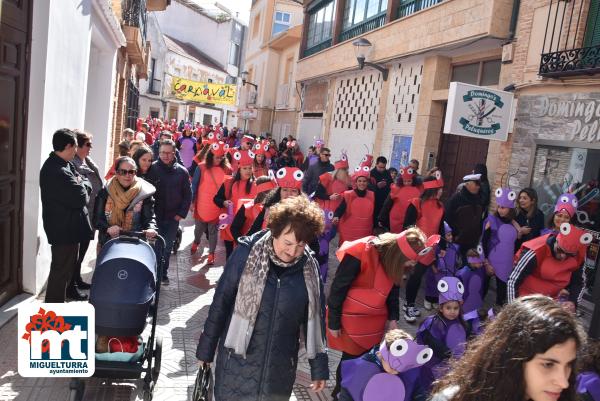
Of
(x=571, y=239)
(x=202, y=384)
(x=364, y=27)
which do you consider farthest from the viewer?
(x=364, y=27)

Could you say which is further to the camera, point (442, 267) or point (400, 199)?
point (400, 199)

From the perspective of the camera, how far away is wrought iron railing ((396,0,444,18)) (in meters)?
12.1

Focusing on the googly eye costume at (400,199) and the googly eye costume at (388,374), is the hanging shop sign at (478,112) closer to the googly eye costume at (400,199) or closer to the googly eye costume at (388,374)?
the googly eye costume at (400,199)

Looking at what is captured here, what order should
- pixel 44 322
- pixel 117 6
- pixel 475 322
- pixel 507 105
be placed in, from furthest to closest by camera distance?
pixel 117 6 → pixel 507 105 → pixel 475 322 → pixel 44 322

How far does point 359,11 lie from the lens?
16.5 meters

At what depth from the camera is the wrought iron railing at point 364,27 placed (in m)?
14.8

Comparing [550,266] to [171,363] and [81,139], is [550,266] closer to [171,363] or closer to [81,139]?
[171,363]

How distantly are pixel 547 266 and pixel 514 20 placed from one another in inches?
236

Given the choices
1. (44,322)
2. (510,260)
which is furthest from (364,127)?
(44,322)

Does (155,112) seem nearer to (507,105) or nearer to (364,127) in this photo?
(364,127)

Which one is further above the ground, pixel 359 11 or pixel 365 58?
pixel 359 11

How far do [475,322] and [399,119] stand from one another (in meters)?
9.79

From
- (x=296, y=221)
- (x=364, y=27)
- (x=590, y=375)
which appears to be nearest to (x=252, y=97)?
(x=364, y=27)

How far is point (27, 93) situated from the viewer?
5281 millimetres
